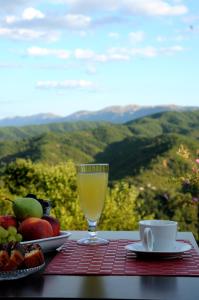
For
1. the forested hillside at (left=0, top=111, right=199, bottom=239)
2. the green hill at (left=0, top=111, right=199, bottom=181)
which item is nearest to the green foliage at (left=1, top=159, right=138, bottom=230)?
the forested hillside at (left=0, top=111, right=199, bottom=239)

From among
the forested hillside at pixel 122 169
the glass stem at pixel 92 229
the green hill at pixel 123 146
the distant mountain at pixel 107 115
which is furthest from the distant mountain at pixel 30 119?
the glass stem at pixel 92 229

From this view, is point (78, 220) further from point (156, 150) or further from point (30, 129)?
point (30, 129)

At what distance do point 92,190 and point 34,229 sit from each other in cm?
23

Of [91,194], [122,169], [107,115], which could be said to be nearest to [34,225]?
[91,194]

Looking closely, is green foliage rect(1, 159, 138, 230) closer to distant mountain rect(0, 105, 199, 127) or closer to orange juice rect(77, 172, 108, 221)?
orange juice rect(77, 172, 108, 221)

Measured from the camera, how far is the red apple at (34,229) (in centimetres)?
167

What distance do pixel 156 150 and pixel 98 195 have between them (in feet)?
38.0

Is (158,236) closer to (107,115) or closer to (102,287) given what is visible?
(102,287)

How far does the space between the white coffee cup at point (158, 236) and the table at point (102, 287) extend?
0.19m

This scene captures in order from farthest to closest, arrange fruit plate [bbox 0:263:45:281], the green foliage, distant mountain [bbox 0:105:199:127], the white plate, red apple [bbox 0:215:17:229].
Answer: distant mountain [bbox 0:105:199:127] < the green foliage < red apple [bbox 0:215:17:229] < the white plate < fruit plate [bbox 0:263:45:281]

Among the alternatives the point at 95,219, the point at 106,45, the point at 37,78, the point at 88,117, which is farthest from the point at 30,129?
the point at 95,219

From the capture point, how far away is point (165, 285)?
52.2 inches

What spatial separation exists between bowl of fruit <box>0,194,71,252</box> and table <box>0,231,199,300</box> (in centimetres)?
22

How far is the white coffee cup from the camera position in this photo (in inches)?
62.1
